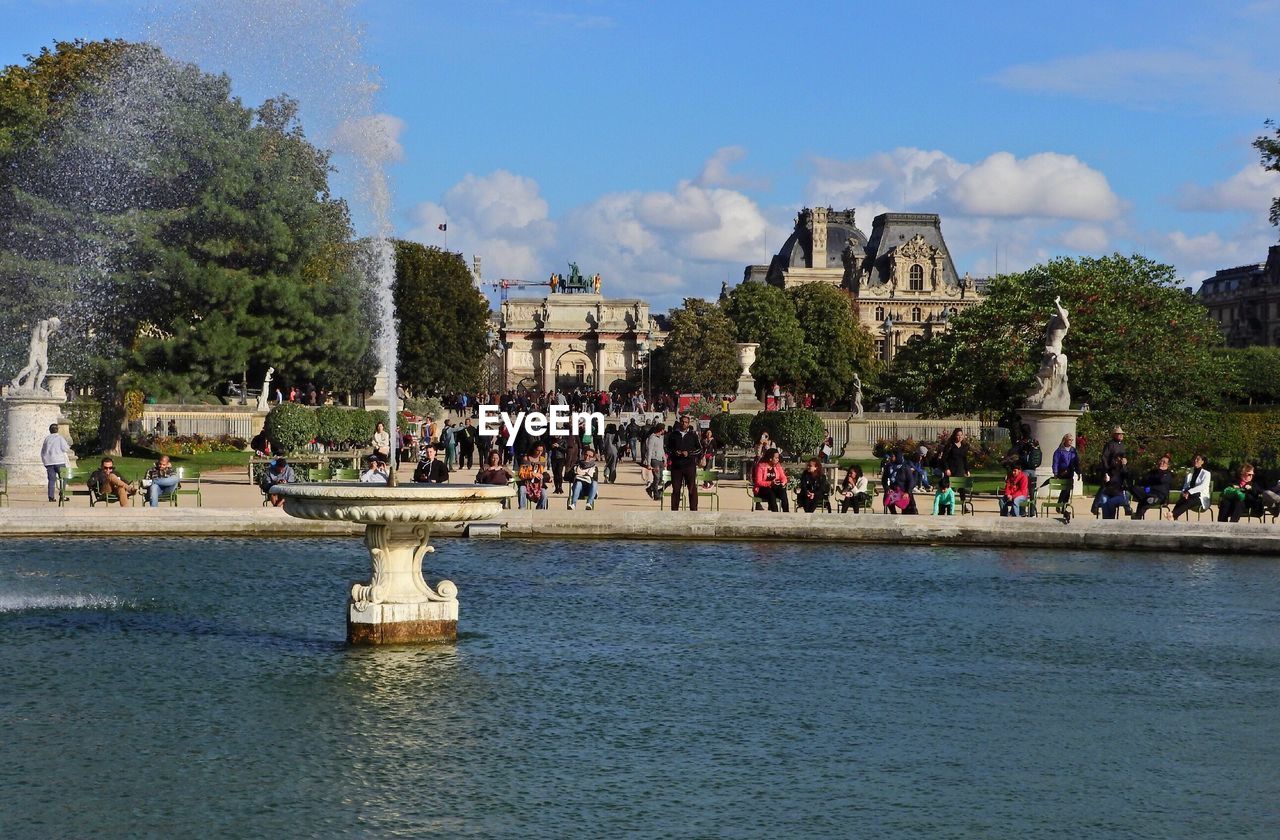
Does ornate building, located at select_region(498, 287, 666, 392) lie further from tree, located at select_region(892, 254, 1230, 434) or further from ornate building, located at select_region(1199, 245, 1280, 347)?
tree, located at select_region(892, 254, 1230, 434)

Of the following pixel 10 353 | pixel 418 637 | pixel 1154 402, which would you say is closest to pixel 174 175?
pixel 10 353

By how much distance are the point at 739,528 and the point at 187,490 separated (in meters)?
12.1

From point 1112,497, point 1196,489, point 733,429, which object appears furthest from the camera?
point 733,429

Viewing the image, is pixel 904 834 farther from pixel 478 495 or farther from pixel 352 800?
pixel 478 495

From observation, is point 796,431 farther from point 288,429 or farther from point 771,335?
point 771,335

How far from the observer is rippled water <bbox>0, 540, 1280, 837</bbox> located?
31.0 feet

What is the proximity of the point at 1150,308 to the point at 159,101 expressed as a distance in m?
29.4

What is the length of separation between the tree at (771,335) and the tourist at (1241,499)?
76324 millimetres

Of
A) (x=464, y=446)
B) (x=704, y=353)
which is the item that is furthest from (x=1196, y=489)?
(x=704, y=353)

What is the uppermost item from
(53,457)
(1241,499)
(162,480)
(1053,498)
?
(53,457)

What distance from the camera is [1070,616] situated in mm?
16281

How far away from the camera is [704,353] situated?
332ft

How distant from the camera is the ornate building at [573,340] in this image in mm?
140375

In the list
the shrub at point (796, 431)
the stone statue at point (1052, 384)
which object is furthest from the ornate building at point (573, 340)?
the stone statue at point (1052, 384)
